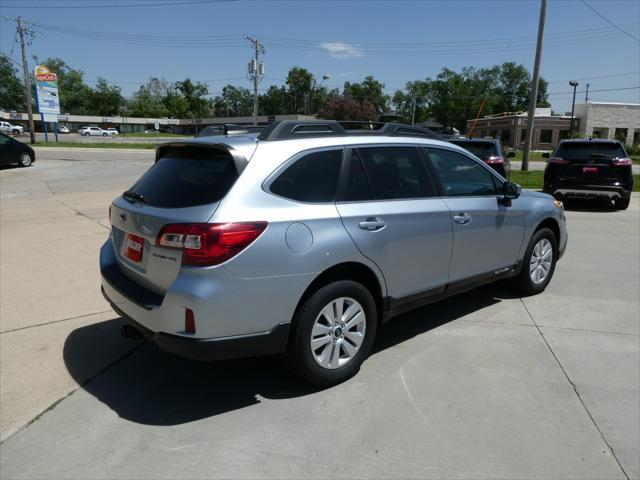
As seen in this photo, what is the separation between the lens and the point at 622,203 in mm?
12078

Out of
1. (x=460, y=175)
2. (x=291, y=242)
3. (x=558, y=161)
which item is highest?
(x=460, y=175)

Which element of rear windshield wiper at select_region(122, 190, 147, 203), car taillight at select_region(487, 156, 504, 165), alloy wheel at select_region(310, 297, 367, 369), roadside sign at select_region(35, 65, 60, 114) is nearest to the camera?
alloy wheel at select_region(310, 297, 367, 369)

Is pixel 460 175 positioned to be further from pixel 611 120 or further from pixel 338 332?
pixel 611 120

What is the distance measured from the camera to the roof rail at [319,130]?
11.5ft

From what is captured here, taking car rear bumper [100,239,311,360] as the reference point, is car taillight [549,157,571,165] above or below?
above

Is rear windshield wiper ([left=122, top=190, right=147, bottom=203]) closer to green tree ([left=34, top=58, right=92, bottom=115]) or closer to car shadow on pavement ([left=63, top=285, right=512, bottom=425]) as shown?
car shadow on pavement ([left=63, top=285, right=512, bottom=425])

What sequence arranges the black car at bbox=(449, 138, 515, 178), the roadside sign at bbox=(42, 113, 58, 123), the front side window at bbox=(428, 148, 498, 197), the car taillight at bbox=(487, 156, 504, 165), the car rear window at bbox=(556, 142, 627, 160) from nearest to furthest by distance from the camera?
the front side window at bbox=(428, 148, 498, 197), the car rear window at bbox=(556, 142, 627, 160), the car taillight at bbox=(487, 156, 504, 165), the black car at bbox=(449, 138, 515, 178), the roadside sign at bbox=(42, 113, 58, 123)

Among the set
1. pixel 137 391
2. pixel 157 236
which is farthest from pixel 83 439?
pixel 157 236

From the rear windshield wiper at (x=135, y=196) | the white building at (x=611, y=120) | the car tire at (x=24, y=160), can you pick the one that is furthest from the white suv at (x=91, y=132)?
the rear windshield wiper at (x=135, y=196)


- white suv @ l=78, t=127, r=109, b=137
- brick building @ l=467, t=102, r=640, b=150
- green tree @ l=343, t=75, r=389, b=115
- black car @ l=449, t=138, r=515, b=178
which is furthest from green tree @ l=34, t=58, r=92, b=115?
black car @ l=449, t=138, r=515, b=178

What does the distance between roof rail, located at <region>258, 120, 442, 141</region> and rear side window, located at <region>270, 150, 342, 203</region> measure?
0.68 ft

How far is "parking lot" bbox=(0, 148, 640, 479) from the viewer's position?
277 centimetres

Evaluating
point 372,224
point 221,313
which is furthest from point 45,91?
point 221,313

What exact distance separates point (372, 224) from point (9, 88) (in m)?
108
